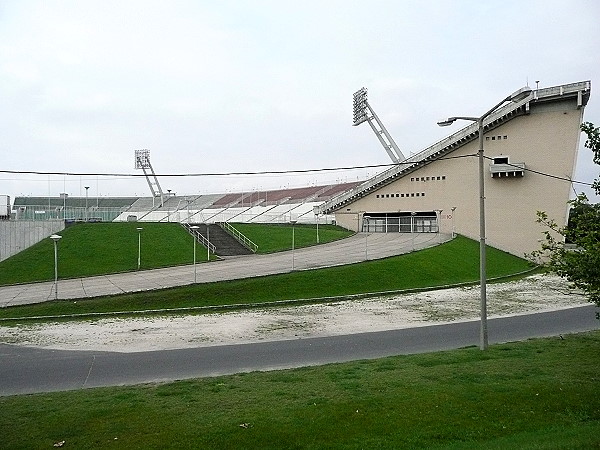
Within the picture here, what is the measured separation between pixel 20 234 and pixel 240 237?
18.1 meters

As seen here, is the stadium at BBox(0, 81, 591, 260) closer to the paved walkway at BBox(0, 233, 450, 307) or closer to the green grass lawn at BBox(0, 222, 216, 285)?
the green grass lawn at BBox(0, 222, 216, 285)

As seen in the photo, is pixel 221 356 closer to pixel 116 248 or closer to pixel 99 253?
pixel 99 253

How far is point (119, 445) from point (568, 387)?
845cm

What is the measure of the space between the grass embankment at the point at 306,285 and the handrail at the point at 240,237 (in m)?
13.9

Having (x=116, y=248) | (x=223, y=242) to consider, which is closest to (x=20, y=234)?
(x=116, y=248)

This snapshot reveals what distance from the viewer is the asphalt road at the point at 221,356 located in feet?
43.8

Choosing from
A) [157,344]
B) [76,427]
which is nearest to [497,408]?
[76,427]

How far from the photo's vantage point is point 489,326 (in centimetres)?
2012

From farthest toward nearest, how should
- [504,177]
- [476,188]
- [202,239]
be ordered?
[476,188] < [504,177] < [202,239]

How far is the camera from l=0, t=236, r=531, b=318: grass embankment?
82.7 ft

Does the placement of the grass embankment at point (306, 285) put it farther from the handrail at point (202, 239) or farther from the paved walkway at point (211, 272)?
the handrail at point (202, 239)

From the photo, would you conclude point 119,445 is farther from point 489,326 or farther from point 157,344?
point 489,326

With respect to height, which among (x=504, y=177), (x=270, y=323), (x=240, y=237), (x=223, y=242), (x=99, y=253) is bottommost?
(x=270, y=323)

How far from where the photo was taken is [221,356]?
51.2 ft
